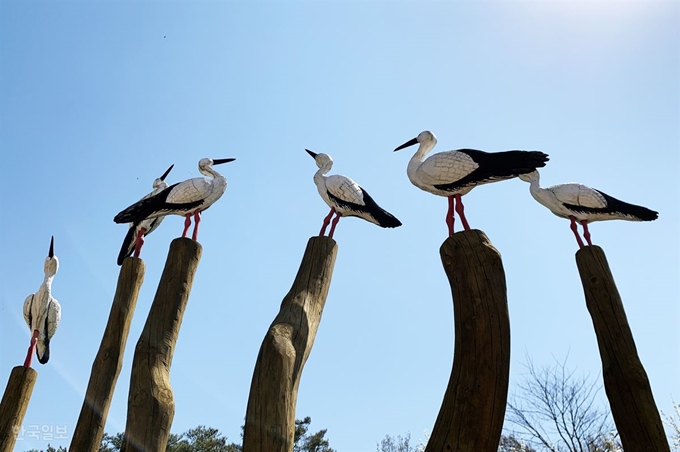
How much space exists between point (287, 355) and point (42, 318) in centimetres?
509

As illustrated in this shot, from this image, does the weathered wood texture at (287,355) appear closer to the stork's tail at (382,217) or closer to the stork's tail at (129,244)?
the stork's tail at (382,217)

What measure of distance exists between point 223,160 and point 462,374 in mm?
5307

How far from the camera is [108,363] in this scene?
5.89m

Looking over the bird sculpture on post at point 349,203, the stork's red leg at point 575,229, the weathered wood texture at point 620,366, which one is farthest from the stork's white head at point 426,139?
the weathered wood texture at point 620,366

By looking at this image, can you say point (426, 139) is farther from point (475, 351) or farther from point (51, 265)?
point (51, 265)

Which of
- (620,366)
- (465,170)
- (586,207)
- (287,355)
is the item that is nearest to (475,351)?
(287,355)

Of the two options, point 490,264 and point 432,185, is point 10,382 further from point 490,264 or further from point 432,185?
point 490,264

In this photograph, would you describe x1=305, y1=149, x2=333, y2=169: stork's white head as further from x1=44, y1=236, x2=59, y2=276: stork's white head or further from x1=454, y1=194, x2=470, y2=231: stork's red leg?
x1=44, y1=236, x2=59, y2=276: stork's white head

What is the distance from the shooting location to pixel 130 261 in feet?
20.5

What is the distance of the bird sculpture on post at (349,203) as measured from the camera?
6105 millimetres

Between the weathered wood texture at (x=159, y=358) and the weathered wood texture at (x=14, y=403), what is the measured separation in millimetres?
2324

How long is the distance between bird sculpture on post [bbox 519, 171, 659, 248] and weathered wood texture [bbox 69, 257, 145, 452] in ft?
14.0

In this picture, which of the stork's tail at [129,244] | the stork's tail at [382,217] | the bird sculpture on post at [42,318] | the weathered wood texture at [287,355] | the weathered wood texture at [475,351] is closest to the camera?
the weathered wood texture at [475,351]

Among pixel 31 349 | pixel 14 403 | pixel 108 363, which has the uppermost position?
pixel 31 349
